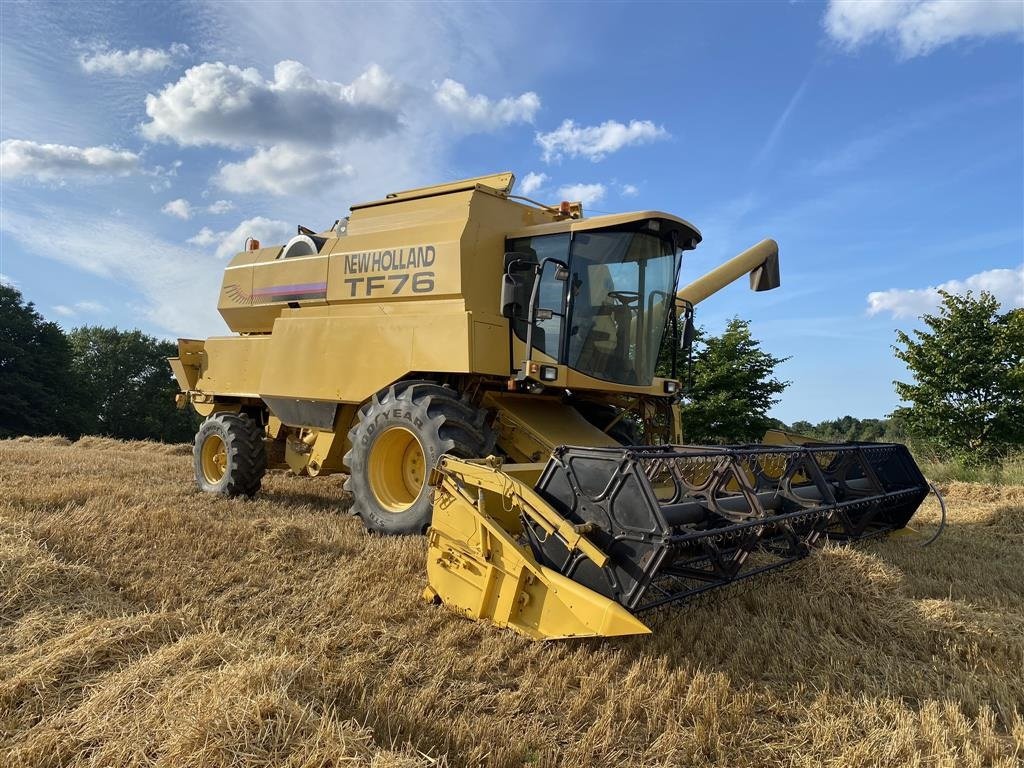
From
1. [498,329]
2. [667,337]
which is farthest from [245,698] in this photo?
[667,337]

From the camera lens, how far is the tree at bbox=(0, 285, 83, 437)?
29547 millimetres

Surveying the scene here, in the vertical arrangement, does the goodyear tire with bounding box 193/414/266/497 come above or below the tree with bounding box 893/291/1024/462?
below

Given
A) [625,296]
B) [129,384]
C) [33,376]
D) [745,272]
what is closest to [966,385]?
[745,272]

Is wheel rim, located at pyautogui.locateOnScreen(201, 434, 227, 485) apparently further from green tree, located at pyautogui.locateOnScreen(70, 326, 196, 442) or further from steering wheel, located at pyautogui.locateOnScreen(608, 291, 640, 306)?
green tree, located at pyautogui.locateOnScreen(70, 326, 196, 442)

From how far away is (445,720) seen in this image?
2428 millimetres

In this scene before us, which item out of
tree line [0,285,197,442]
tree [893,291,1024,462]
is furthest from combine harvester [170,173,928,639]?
tree line [0,285,197,442]

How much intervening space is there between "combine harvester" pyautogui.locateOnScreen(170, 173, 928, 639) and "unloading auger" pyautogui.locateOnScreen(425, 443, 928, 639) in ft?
0.04

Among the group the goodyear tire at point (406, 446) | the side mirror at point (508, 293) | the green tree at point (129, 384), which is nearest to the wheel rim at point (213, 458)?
the goodyear tire at point (406, 446)

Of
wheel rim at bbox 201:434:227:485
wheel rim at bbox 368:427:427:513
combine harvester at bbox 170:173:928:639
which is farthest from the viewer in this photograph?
wheel rim at bbox 201:434:227:485

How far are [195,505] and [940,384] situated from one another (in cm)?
1722

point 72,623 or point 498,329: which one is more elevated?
point 498,329

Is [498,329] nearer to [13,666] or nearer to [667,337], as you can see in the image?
[667,337]

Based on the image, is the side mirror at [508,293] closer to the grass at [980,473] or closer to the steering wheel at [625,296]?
the steering wheel at [625,296]

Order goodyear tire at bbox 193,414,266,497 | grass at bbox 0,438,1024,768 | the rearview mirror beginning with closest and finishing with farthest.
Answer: grass at bbox 0,438,1024,768
the rearview mirror
goodyear tire at bbox 193,414,266,497
